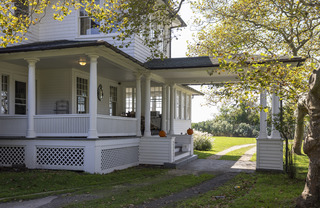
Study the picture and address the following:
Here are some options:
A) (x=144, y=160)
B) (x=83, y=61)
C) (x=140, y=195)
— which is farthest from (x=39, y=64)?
(x=140, y=195)

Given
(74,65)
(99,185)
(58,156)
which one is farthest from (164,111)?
(99,185)

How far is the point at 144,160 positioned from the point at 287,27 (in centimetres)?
1019

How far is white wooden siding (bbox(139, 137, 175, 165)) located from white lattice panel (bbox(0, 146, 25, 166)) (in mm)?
4412

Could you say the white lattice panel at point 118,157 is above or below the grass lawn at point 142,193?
above

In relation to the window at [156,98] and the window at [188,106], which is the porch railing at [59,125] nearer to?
the window at [156,98]

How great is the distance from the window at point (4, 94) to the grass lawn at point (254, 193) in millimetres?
8409

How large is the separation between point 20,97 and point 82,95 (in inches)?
101

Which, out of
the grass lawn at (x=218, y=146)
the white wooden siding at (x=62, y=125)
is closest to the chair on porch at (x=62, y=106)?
the white wooden siding at (x=62, y=125)

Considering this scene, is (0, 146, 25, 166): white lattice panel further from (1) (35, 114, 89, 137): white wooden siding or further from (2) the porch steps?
(2) the porch steps

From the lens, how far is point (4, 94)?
1261 centimetres

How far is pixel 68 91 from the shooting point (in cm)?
1402

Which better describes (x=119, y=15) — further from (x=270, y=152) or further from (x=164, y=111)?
(x=164, y=111)

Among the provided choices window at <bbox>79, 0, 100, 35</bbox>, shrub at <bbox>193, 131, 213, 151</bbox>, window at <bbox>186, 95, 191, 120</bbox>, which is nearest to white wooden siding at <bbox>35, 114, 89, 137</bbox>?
window at <bbox>79, 0, 100, 35</bbox>

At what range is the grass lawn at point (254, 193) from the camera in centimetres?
688
